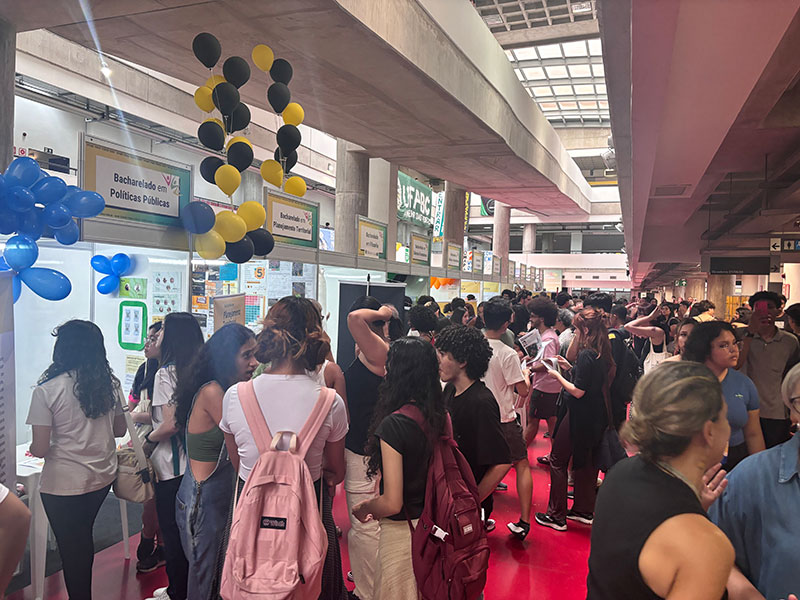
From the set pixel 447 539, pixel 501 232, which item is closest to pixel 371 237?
pixel 447 539

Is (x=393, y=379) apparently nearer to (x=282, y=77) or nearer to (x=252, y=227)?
(x=252, y=227)

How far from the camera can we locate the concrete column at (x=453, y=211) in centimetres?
1148

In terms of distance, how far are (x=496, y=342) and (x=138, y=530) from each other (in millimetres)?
2808

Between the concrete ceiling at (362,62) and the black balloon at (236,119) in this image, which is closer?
the black balloon at (236,119)

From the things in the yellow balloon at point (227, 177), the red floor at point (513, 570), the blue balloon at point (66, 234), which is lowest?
the red floor at point (513, 570)

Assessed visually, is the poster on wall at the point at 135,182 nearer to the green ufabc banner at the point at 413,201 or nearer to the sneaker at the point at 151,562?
the sneaker at the point at 151,562

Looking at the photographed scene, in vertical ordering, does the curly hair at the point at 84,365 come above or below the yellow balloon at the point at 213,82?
below

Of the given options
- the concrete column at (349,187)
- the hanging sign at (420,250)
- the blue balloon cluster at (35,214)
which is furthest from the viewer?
the concrete column at (349,187)

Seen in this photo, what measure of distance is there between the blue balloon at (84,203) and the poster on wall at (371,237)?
3.00 metres

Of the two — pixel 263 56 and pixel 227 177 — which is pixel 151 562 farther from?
pixel 263 56

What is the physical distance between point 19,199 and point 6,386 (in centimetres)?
81

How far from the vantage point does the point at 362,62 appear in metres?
4.77

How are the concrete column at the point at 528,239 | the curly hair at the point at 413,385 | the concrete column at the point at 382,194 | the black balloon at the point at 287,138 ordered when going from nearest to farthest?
1. the curly hair at the point at 413,385
2. the black balloon at the point at 287,138
3. the concrete column at the point at 382,194
4. the concrete column at the point at 528,239

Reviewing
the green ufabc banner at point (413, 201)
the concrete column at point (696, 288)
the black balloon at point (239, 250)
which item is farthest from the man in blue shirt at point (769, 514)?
the concrete column at point (696, 288)
